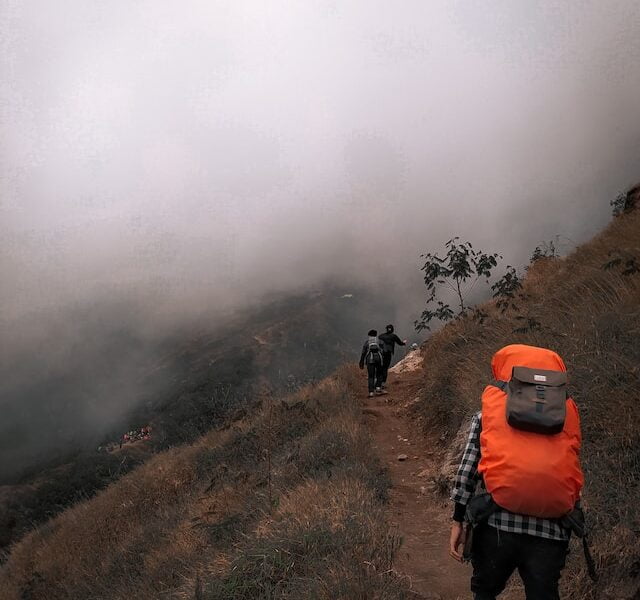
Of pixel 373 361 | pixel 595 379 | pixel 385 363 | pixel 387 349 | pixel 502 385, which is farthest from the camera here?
pixel 387 349

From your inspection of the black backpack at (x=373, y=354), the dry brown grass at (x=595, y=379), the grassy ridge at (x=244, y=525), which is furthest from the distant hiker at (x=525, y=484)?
the black backpack at (x=373, y=354)

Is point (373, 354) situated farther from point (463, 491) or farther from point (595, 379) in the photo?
point (463, 491)

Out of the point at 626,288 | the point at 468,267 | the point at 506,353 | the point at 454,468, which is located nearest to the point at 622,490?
the point at 506,353

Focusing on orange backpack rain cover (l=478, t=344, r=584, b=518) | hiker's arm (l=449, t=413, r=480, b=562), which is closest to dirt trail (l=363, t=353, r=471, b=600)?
hiker's arm (l=449, t=413, r=480, b=562)

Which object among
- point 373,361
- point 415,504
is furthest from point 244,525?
point 373,361

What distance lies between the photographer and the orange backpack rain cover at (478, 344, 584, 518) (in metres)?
2.33

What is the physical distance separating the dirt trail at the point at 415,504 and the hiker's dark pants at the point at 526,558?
1.72 metres

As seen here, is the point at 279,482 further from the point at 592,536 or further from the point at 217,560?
the point at 592,536

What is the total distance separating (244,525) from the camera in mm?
6023

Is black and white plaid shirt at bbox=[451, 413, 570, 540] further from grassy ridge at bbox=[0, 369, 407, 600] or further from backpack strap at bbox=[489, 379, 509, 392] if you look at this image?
grassy ridge at bbox=[0, 369, 407, 600]

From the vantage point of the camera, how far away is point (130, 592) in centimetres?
637

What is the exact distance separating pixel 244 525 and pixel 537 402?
4.70 meters

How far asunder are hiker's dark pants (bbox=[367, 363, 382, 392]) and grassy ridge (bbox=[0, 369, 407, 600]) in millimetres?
708

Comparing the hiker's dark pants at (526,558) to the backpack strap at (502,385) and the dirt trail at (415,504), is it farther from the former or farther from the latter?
the dirt trail at (415,504)
